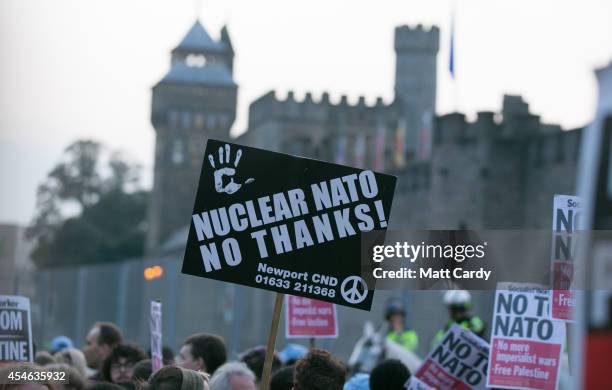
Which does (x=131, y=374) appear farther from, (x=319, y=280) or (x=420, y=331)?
(x=420, y=331)

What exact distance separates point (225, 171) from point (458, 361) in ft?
6.68

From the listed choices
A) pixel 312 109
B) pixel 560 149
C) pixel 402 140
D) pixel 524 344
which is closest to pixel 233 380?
pixel 524 344

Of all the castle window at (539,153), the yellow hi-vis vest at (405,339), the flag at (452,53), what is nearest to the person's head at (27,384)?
the yellow hi-vis vest at (405,339)

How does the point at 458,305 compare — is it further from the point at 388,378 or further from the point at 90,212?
the point at 90,212

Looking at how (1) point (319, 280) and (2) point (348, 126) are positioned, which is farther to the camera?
(2) point (348, 126)

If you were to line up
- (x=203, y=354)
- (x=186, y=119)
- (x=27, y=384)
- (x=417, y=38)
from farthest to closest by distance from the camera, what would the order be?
1. (x=186, y=119)
2. (x=417, y=38)
3. (x=203, y=354)
4. (x=27, y=384)

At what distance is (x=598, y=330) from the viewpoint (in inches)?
A: 90.3

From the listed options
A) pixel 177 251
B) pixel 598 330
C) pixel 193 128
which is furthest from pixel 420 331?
pixel 193 128

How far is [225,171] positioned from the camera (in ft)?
17.4

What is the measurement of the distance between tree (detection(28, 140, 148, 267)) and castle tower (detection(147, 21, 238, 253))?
4.23 metres

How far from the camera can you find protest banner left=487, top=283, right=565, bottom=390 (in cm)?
652

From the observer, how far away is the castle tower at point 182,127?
268ft

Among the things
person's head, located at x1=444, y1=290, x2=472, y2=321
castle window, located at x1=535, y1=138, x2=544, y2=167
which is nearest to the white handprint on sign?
person's head, located at x1=444, y1=290, x2=472, y2=321

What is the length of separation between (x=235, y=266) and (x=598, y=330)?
3008 mm
